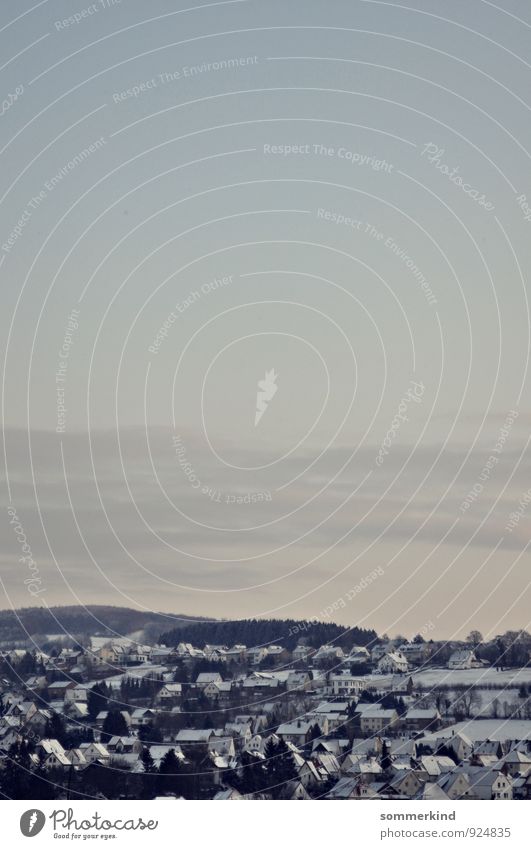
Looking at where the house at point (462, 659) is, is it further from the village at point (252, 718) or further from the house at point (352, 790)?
the house at point (352, 790)

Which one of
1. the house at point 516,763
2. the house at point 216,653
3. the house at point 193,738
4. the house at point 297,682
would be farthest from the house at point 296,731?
the house at point 516,763

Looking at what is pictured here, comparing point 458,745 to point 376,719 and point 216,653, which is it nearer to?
point 376,719

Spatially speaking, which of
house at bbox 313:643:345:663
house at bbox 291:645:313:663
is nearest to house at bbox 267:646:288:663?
house at bbox 291:645:313:663

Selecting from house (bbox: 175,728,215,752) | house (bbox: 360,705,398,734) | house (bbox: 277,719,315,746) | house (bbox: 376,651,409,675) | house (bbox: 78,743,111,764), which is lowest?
house (bbox: 78,743,111,764)
